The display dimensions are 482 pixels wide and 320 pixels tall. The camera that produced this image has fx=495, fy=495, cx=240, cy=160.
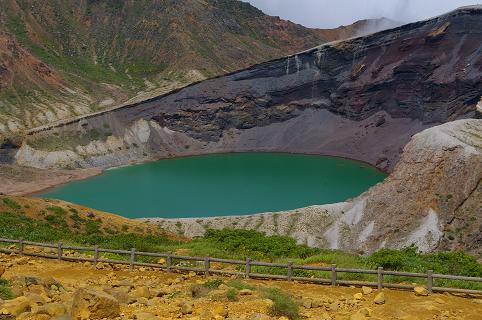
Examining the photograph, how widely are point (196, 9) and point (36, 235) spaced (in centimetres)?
16944

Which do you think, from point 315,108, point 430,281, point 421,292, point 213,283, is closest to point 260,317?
point 213,283

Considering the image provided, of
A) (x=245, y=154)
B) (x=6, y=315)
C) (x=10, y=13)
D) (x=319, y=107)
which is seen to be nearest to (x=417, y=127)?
(x=319, y=107)

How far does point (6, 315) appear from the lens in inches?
549

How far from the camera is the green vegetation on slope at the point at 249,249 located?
22469 mm

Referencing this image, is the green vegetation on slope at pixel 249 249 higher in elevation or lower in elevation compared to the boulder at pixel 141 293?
higher

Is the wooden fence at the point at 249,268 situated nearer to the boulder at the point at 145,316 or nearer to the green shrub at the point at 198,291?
the green shrub at the point at 198,291

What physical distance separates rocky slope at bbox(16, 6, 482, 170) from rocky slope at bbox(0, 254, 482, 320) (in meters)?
84.2

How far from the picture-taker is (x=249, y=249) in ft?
93.4

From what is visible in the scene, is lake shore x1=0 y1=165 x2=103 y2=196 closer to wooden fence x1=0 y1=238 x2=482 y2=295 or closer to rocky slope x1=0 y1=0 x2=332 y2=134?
rocky slope x1=0 y1=0 x2=332 y2=134

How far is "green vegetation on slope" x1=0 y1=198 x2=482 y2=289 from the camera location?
2247cm

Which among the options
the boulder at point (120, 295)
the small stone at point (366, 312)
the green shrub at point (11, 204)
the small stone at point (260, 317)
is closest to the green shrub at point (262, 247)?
the boulder at point (120, 295)

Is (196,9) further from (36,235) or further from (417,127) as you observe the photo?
(36,235)

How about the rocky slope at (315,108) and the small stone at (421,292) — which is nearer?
the small stone at (421,292)

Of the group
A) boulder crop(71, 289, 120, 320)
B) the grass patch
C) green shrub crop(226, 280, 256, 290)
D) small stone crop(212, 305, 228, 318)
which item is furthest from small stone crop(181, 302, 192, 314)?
the grass patch
